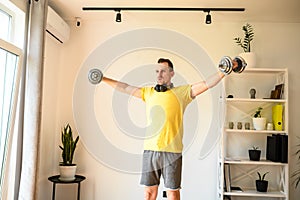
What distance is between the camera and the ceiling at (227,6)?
3.17 metres

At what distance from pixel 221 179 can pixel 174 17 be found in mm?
1827

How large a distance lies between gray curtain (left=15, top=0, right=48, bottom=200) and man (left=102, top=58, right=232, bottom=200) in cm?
64

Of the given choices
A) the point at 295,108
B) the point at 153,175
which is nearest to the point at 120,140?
the point at 153,175

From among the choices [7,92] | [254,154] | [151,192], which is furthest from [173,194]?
[7,92]

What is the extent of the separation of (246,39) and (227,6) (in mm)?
511

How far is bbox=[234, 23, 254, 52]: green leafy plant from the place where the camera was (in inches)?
141

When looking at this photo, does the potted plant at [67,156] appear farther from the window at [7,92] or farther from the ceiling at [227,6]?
the ceiling at [227,6]

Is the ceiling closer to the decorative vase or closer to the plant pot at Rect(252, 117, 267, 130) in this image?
the decorative vase

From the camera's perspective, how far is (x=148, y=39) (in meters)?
3.79

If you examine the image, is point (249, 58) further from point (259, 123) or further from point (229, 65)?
point (229, 65)

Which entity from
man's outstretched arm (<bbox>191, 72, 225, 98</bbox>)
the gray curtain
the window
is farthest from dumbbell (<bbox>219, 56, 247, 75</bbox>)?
the window

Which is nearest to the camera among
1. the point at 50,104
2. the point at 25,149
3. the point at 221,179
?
the point at 25,149

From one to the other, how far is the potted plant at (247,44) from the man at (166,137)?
0.90m

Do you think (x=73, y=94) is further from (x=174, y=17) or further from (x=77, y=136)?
(x=174, y=17)
